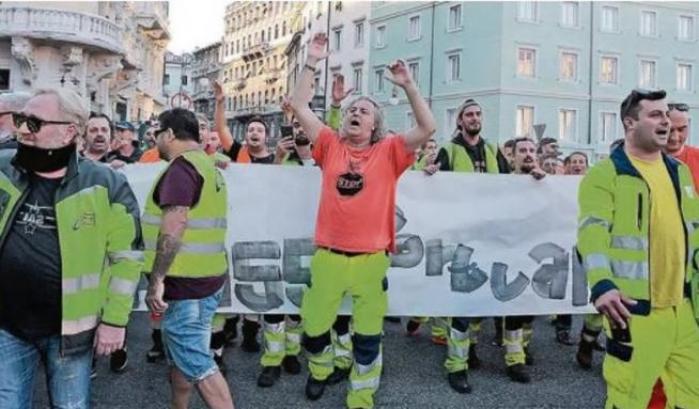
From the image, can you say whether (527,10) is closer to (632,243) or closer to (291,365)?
(291,365)

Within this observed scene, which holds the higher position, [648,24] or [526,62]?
[648,24]

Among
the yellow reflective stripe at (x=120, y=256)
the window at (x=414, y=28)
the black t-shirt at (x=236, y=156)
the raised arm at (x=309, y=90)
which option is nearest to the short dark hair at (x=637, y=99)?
the raised arm at (x=309, y=90)

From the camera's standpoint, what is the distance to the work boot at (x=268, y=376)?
18.5 feet

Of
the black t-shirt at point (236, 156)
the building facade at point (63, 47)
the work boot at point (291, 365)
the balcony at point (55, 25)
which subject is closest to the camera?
the work boot at point (291, 365)

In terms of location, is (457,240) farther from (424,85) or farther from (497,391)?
(424,85)

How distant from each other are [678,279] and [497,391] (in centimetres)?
240

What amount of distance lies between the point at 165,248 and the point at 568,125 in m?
40.6

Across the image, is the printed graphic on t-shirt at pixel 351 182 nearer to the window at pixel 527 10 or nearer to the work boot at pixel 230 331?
the work boot at pixel 230 331

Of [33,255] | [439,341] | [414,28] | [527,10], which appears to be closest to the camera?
[33,255]

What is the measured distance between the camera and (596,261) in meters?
A: 3.50

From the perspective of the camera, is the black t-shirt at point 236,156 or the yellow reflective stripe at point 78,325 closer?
the yellow reflective stripe at point 78,325

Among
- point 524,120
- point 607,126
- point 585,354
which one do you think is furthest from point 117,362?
point 607,126

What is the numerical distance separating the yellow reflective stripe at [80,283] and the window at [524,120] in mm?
38792

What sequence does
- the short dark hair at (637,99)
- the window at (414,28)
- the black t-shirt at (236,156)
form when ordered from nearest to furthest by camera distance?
the short dark hair at (637,99) → the black t-shirt at (236,156) → the window at (414,28)
